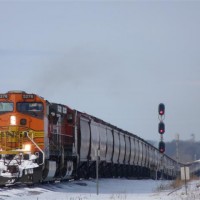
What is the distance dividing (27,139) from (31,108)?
1.52 metres

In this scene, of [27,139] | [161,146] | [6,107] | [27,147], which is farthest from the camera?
[6,107]

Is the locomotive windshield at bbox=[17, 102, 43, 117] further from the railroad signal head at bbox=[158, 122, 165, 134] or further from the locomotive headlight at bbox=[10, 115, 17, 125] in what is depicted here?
the railroad signal head at bbox=[158, 122, 165, 134]

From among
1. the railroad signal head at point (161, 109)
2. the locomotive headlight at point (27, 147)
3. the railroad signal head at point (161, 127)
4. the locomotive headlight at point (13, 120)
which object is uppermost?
the railroad signal head at point (161, 109)

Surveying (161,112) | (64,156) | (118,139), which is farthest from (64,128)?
(118,139)

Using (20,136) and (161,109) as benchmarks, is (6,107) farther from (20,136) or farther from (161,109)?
(161,109)

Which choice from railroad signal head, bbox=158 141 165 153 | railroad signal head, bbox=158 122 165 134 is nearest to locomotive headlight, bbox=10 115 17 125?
railroad signal head, bbox=158 122 165 134

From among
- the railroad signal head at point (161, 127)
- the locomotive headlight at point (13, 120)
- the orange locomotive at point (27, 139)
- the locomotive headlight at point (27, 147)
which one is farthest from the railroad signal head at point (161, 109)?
the locomotive headlight at point (13, 120)

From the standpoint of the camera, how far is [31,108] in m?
26.2

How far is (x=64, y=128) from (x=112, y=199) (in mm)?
9480

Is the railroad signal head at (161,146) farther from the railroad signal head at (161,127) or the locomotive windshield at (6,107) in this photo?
the locomotive windshield at (6,107)

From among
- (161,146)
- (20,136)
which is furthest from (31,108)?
(161,146)

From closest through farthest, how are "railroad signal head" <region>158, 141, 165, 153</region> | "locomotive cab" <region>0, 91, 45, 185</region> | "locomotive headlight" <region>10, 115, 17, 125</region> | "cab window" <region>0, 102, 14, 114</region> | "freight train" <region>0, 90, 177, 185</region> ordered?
"locomotive cab" <region>0, 91, 45, 185</region>
"freight train" <region>0, 90, 177, 185</region>
"locomotive headlight" <region>10, 115, 17, 125</region>
"railroad signal head" <region>158, 141, 165, 153</region>
"cab window" <region>0, 102, 14, 114</region>

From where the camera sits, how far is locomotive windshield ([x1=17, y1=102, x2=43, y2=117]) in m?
26.1

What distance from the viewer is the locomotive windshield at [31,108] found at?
26.1 meters
